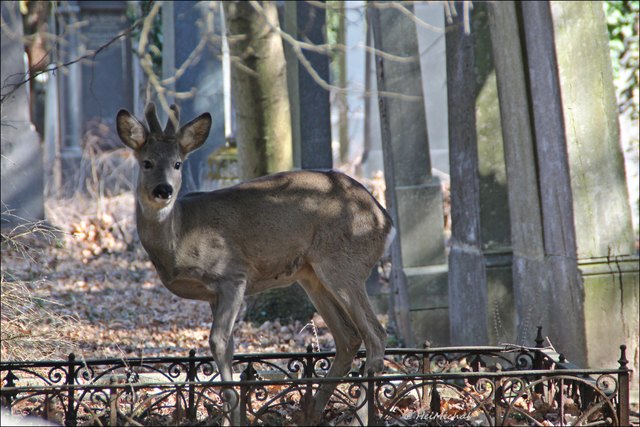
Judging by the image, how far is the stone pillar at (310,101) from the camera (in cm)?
1094

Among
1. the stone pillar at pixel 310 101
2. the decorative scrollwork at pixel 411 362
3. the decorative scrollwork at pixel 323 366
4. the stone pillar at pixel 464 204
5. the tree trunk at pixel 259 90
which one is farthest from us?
the stone pillar at pixel 310 101

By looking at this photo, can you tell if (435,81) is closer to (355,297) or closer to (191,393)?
(355,297)

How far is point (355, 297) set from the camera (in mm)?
5891

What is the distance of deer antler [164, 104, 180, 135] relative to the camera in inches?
223

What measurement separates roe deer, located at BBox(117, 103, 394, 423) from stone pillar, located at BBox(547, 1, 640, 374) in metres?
2.26

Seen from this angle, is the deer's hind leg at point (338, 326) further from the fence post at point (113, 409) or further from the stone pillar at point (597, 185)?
the stone pillar at point (597, 185)

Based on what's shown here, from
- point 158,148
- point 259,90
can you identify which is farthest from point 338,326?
point 259,90

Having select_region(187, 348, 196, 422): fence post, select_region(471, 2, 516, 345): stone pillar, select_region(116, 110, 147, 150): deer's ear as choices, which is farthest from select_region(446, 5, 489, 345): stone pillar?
select_region(116, 110, 147, 150): deer's ear

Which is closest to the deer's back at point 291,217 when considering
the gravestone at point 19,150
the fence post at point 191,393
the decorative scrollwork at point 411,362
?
the fence post at point 191,393

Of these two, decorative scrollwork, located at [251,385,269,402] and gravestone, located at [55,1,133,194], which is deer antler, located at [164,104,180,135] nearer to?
decorative scrollwork, located at [251,385,269,402]

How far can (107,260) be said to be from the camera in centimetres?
1455

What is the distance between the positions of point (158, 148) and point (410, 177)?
5431mm

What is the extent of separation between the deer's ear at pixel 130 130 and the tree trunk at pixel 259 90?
4.07 meters

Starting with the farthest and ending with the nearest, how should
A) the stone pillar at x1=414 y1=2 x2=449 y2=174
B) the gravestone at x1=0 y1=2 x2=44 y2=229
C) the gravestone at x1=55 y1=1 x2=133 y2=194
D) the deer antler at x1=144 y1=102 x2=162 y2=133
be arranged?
the gravestone at x1=55 y1=1 x2=133 y2=194, the stone pillar at x1=414 y1=2 x2=449 y2=174, the gravestone at x1=0 y1=2 x2=44 y2=229, the deer antler at x1=144 y1=102 x2=162 y2=133
